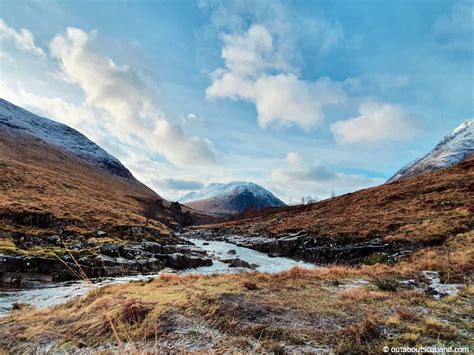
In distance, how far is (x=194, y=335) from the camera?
21.6 ft

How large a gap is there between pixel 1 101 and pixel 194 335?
193 metres

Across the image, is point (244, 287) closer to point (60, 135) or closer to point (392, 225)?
point (392, 225)

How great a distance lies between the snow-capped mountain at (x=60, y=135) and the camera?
135 m

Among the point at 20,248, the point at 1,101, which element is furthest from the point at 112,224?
the point at 1,101

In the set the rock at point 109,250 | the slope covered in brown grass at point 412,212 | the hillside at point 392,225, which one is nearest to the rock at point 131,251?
the rock at point 109,250

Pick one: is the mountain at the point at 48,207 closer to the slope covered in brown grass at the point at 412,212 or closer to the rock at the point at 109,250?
the rock at the point at 109,250

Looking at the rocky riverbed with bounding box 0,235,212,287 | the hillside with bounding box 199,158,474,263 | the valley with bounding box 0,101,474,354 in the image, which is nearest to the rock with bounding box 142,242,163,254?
the rocky riverbed with bounding box 0,235,212,287

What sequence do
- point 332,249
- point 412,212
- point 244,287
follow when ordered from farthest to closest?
1. point 412,212
2. point 332,249
3. point 244,287

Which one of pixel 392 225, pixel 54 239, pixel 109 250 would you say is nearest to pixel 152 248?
pixel 109 250

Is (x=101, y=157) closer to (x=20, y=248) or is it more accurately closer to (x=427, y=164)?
(x=20, y=248)

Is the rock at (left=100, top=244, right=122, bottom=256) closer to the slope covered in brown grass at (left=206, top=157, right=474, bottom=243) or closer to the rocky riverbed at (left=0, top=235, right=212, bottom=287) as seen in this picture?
the rocky riverbed at (left=0, top=235, right=212, bottom=287)

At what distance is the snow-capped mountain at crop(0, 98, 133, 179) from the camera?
443 ft

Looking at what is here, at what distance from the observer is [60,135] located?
160000mm

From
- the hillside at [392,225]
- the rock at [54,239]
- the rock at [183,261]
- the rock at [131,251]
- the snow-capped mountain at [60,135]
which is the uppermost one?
the snow-capped mountain at [60,135]
